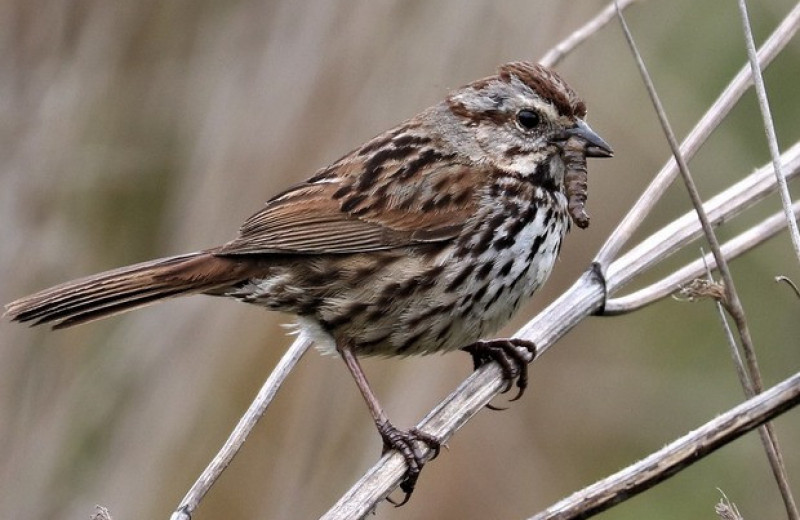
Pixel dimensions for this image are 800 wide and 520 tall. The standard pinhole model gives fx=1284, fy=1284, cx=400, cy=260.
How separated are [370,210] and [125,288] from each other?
0.66 metres

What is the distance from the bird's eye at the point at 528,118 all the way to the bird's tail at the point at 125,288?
0.81 metres

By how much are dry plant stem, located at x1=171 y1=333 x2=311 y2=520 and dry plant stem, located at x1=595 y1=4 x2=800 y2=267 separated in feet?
2.57

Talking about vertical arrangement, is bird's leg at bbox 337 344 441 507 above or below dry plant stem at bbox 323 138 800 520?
below

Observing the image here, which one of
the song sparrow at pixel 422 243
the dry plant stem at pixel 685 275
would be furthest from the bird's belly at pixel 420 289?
the dry plant stem at pixel 685 275

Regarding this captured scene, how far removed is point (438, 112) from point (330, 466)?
3.46ft

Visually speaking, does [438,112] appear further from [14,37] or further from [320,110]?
[14,37]

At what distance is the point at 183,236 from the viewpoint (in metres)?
3.63

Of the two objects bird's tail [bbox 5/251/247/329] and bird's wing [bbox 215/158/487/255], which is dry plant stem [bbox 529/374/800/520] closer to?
bird's wing [bbox 215/158/487/255]

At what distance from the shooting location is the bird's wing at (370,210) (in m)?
3.27

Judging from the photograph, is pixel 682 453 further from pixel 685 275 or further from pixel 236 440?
pixel 236 440

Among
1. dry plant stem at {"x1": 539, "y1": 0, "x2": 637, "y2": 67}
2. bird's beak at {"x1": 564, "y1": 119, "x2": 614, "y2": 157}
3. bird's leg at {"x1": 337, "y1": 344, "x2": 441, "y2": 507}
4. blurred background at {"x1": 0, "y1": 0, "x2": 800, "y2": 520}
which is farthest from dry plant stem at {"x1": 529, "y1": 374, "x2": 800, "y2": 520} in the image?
blurred background at {"x1": 0, "y1": 0, "x2": 800, "y2": 520}

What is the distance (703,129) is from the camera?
9.95 ft

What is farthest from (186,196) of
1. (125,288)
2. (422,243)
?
(422,243)

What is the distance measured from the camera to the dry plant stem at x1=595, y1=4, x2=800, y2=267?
3025 mm
